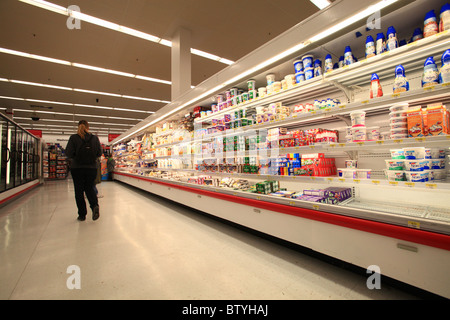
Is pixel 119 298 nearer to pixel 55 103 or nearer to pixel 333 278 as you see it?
pixel 333 278

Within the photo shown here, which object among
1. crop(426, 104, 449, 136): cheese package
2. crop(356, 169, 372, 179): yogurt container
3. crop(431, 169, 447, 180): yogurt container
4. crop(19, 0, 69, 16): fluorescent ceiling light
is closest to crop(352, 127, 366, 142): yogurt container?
crop(356, 169, 372, 179): yogurt container

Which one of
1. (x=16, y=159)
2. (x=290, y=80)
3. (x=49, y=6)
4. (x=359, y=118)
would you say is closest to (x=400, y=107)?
(x=359, y=118)

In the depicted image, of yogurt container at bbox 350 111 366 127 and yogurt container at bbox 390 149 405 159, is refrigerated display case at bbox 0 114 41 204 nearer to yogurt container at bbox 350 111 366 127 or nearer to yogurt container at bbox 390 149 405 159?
yogurt container at bbox 350 111 366 127

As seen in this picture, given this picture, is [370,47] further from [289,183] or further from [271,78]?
[289,183]

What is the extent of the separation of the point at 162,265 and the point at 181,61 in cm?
494

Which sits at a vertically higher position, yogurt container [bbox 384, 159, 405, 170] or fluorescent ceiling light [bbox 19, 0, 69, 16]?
fluorescent ceiling light [bbox 19, 0, 69, 16]

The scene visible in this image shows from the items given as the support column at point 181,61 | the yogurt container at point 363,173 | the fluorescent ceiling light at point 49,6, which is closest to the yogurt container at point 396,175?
the yogurt container at point 363,173

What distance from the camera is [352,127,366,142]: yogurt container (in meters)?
1.93

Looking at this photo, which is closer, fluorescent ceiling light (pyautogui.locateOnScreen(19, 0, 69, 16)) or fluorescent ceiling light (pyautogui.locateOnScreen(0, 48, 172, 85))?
fluorescent ceiling light (pyautogui.locateOnScreen(19, 0, 69, 16))

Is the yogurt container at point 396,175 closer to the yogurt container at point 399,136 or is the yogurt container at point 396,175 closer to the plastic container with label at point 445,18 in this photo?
the yogurt container at point 399,136

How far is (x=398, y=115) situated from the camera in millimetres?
1725

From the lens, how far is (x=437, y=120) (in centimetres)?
155

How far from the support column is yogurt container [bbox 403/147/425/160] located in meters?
4.87
